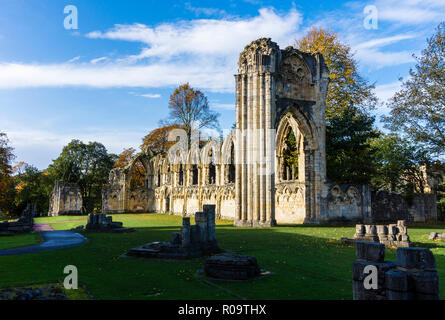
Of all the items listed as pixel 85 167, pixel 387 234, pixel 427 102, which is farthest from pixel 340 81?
pixel 85 167

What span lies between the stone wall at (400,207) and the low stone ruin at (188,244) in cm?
1626

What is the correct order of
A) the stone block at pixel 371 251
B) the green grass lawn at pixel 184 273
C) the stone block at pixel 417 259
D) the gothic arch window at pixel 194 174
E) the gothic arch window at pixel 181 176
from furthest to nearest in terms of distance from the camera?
the gothic arch window at pixel 181 176 < the gothic arch window at pixel 194 174 < the green grass lawn at pixel 184 273 < the stone block at pixel 371 251 < the stone block at pixel 417 259

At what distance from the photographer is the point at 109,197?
38562 mm

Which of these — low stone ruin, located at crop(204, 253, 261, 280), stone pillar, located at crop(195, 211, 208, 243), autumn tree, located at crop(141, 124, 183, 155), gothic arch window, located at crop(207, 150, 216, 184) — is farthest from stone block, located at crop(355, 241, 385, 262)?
autumn tree, located at crop(141, 124, 183, 155)

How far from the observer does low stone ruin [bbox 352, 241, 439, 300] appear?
4086 mm

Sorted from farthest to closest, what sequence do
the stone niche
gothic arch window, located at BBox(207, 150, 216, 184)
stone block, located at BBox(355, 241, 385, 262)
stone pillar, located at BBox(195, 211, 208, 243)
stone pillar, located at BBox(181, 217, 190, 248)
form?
1. the stone niche
2. gothic arch window, located at BBox(207, 150, 216, 184)
3. stone pillar, located at BBox(195, 211, 208, 243)
4. stone pillar, located at BBox(181, 217, 190, 248)
5. stone block, located at BBox(355, 241, 385, 262)

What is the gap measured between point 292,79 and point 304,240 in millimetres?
12358

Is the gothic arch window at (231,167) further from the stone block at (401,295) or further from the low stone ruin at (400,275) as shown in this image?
the stone block at (401,295)

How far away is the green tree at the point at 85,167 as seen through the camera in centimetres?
4641

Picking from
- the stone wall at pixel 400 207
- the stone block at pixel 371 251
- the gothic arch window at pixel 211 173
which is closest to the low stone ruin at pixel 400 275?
the stone block at pixel 371 251

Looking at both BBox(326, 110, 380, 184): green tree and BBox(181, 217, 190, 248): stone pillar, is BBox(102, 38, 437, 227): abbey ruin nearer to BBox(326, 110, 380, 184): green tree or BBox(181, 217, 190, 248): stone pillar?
BBox(326, 110, 380, 184): green tree

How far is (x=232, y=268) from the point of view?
6.62 metres

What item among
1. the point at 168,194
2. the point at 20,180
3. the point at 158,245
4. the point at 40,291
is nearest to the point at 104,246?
the point at 158,245

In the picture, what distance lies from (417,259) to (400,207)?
2181cm
